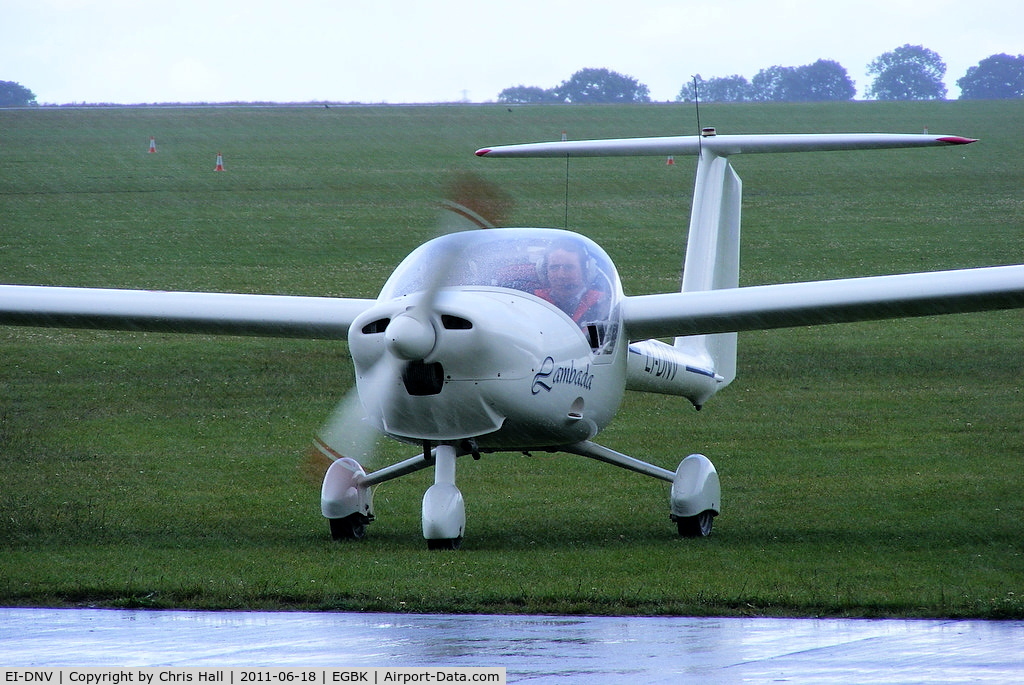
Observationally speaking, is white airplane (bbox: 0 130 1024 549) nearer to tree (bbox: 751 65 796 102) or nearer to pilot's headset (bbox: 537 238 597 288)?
pilot's headset (bbox: 537 238 597 288)

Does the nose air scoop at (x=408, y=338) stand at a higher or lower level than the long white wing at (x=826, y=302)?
lower

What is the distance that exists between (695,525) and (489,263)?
275cm

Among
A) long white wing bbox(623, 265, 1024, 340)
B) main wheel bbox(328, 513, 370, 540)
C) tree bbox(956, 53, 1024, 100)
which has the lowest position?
main wheel bbox(328, 513, 370, 540)

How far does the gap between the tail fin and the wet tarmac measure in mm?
7326

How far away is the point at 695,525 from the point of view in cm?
1179

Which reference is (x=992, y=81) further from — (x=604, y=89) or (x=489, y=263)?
(x=489, y=263)

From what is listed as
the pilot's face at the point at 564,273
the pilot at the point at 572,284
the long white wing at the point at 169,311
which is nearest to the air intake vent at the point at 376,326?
the pilot at the point at 572,284

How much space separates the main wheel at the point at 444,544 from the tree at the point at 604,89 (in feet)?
282

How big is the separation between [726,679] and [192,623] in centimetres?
316

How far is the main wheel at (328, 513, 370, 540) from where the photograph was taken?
11688 millimetres

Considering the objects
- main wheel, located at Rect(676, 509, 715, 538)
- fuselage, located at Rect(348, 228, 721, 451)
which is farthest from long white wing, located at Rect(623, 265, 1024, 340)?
main wheel, located at Rect(676, 509, 715, 538)

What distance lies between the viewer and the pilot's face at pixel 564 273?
11.2 metres

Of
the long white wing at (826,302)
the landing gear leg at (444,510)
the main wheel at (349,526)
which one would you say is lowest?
the landing gear leg at (444,510)

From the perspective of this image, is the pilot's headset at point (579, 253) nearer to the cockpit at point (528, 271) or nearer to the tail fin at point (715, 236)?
the cockpit at point (528, 271)
